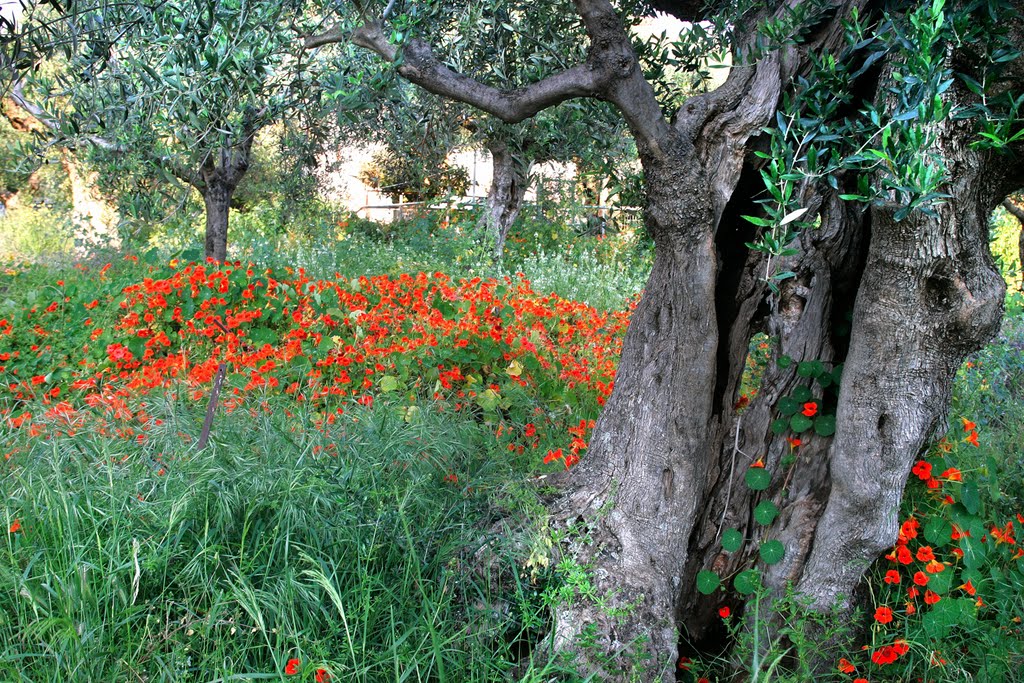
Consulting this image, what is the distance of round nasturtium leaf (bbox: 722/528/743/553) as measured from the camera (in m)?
2.87

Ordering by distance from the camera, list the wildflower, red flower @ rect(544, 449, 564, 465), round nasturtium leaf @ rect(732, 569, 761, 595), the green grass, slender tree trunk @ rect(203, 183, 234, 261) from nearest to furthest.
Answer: the green grass < round nasturtium leaf @ rect(732, 569, 761, 595) < the wildflower < red flower @ rect(544, 449, 564, 465) < slender tree trunk @ rect(203, 183, 234, 261)

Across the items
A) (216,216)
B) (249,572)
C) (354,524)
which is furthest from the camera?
(216,216)

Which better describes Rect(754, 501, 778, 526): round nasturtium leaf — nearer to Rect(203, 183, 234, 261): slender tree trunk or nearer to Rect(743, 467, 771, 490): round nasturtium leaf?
Rect(743, 467, 771, 490): round nasturtium leaf

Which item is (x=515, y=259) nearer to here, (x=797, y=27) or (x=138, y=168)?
(x=138, y=168)

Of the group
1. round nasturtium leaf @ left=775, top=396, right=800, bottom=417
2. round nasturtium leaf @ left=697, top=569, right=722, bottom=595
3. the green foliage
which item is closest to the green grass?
round nasturtium leaf @ left=697, top=569, right=722, bottom=595

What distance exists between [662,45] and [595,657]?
7.72ft

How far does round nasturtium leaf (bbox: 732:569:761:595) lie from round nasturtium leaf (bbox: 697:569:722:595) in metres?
0.07

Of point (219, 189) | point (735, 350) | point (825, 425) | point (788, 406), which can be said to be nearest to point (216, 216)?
point (219, 189)

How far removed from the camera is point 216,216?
26.3 ft

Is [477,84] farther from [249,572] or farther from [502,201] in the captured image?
[502,201]

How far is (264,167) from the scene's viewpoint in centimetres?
1330

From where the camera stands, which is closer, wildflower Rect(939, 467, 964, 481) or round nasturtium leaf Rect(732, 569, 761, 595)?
round nasturtium leaf Rect(732, 569, 761, 595)

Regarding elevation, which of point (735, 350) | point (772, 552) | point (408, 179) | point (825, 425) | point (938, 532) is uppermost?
point (408, 179)

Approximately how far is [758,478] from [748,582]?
0.36 meters
